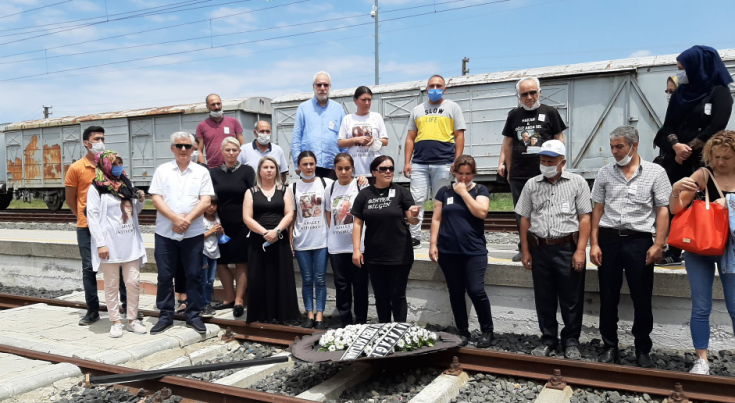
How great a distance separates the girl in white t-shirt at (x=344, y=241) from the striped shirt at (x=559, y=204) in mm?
1760

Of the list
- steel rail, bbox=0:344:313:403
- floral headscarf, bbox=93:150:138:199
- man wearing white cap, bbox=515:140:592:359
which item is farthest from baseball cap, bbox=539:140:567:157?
floral headscarf, bbox=93:150:138:199

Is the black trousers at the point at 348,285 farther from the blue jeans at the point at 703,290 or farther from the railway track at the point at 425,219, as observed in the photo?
the railway track at the point at 425,219

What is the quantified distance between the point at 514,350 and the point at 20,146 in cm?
2343

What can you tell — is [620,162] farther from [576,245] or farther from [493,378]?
[493,378]

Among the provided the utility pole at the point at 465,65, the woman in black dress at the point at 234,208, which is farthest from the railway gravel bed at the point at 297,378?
the utility pole at the point at 465,65

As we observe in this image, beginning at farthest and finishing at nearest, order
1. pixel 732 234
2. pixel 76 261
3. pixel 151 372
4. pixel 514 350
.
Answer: pixel 76 261, pixel 514 350, pixel 151 372, pixel 732 234

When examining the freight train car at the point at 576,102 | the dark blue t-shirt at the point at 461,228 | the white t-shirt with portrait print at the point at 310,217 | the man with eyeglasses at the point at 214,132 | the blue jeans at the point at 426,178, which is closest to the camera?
the dark blue t-shirt at the point at 461,228

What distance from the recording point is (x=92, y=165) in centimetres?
631

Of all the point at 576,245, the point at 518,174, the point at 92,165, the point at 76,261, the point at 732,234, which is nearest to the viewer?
the point at 732,234

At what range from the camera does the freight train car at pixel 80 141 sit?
18234mm

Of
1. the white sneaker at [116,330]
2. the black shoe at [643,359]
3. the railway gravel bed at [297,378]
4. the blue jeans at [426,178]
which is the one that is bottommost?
the railway gravel bed at [297,378]

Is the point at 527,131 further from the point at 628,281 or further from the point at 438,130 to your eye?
the point at 628,281

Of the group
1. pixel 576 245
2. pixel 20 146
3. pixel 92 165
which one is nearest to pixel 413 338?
pixel 576 245

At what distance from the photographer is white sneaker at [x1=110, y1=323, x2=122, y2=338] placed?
5738mm
